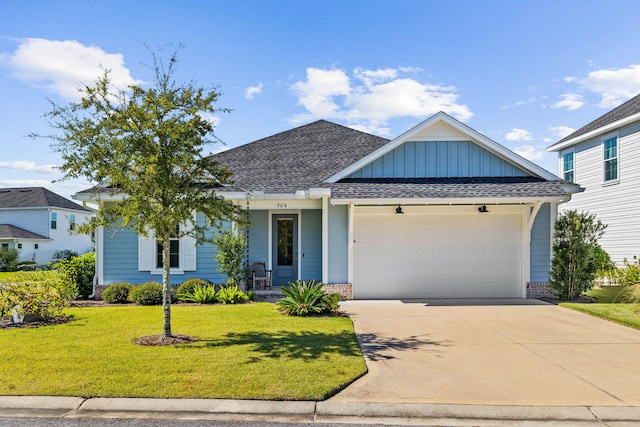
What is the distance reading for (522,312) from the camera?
414 inches

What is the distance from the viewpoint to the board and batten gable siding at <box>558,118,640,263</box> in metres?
16.7

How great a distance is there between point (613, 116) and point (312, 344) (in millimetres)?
18072

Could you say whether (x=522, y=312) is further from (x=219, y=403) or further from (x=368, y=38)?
(x=368, y=38)

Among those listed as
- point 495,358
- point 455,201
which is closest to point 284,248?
point 455,201

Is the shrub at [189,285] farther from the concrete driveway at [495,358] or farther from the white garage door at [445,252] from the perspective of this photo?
the white garage door at [445,252]

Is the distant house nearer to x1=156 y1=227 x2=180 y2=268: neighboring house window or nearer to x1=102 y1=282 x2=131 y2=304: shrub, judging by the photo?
x1=156 y1=227 x2=180 y2=268: neighboring house window

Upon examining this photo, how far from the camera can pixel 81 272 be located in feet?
43.3

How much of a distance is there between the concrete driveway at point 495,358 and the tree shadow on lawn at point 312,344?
0.04 meters

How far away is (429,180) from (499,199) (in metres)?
2.05

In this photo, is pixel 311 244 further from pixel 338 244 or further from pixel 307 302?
pixel 307 302

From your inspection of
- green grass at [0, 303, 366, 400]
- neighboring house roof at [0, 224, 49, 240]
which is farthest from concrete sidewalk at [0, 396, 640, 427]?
neighboring house roof at [0, 224, 49, 240]

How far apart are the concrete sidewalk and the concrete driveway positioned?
17 centimetres

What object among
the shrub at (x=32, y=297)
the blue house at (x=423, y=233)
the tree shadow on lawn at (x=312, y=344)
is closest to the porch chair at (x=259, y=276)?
the blue house at (x=423, y=233)

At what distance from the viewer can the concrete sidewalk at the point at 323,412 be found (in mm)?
4500
